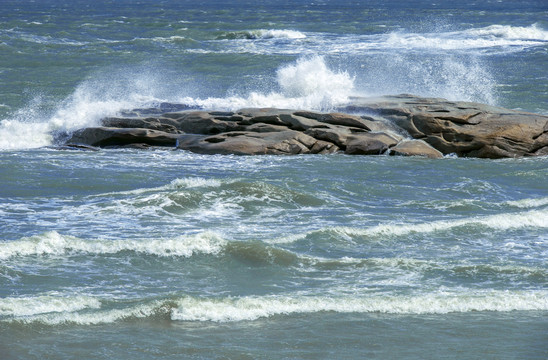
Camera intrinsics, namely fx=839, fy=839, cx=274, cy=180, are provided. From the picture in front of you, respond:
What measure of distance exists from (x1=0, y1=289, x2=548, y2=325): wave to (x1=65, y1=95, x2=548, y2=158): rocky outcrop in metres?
7.56

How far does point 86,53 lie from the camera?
1296 inches

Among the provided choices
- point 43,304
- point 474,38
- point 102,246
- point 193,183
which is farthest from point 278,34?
point 43,304

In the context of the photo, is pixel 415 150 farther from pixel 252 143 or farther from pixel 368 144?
pixel 252 143

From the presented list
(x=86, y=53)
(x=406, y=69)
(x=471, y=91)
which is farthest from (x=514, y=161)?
(x=86, y=53)

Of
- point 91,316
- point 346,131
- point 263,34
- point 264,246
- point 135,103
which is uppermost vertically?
point 263,34

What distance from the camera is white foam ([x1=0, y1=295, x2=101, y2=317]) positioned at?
288 inches

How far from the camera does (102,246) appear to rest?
9.23 meters

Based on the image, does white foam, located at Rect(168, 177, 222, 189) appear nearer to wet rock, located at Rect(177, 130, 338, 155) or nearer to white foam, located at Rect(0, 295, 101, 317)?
wet rock, located at Rect(177, 130, 338, 155)

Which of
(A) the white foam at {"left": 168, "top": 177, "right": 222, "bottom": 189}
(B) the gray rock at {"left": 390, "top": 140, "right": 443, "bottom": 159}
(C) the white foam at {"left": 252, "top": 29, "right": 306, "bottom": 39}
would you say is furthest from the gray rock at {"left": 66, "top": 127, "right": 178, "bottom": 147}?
(C) the white foam at {"left": 252, "top": 29, "right": 306, "bottom": 39}

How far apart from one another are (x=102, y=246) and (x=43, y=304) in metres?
1.81

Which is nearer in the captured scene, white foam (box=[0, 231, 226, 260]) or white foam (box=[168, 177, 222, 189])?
white foam (box=[0, 231, 226, 260])

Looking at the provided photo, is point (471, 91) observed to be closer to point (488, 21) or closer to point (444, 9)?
point (488, 21)

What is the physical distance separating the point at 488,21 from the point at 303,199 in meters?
42.3

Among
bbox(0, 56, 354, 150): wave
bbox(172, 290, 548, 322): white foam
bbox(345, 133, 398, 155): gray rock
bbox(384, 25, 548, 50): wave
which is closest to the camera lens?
bbox(172, 290, 548, 322): white foam
